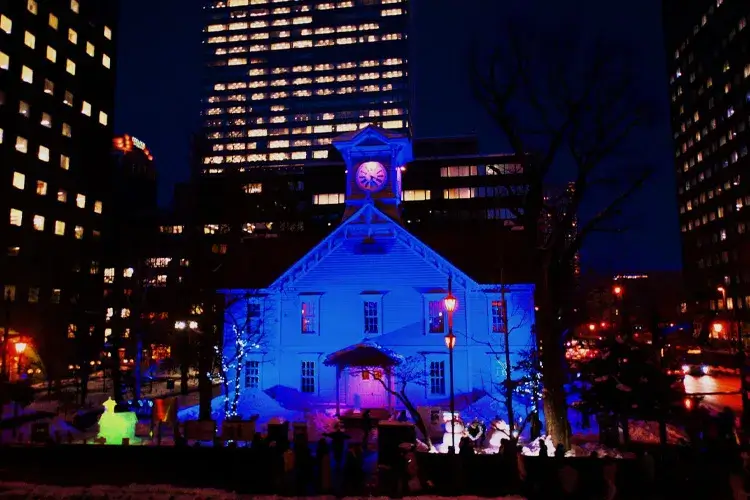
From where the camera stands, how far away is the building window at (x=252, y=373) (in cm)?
3041

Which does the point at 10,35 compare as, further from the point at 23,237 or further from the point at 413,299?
the point at 413,299

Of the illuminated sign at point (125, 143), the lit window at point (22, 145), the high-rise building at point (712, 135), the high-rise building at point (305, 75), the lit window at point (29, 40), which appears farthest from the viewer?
the high-rise building at point (305, 75)

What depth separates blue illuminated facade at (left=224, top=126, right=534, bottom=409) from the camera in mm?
28953

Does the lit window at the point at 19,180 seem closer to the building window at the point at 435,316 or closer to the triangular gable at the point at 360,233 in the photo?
the triangular gable at the point at 360,233

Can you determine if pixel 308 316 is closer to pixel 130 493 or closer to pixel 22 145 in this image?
pixel 130 493

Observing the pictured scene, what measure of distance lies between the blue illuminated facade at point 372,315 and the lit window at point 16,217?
3958 centimetres

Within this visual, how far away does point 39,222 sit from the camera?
61.5 metres

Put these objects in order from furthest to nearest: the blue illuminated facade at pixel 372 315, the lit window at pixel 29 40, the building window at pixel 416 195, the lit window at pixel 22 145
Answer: the building window at pixel 416 195 < the lit window at pixel 29 40 < the lit window at pixel 22 145 < the blue illuminated facade at pixel 372 315

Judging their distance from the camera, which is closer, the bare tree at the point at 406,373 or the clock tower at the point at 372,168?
the bare tree at the point at 406,373

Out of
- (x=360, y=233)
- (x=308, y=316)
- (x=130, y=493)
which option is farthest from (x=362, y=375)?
(x=130, y=493)

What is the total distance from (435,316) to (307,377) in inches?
294

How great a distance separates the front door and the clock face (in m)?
9.98

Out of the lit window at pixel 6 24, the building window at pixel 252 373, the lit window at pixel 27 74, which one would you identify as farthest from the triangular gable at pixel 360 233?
the lit window at pixel 6 24

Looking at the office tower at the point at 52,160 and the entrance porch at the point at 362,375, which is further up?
the office tower at the point at 52,160
